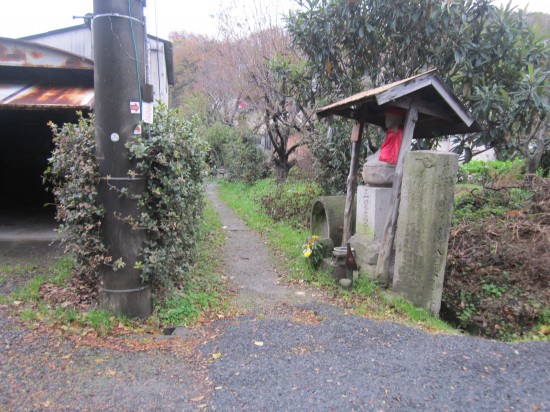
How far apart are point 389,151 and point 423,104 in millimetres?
802

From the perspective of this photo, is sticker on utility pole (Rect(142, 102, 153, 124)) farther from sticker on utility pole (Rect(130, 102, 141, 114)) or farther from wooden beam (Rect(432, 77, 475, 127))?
wooden beam (Rect(432, 77, 475, 127))

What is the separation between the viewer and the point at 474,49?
6.55 meters

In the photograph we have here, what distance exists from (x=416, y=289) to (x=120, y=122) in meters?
3.98

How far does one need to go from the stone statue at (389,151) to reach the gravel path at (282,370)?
7.62ft

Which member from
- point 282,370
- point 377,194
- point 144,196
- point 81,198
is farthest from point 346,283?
point 81,198

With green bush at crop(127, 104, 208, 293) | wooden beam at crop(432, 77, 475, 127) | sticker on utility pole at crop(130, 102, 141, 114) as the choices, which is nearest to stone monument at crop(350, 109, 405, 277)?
wooden beam at crop(432, 77, 475, 127)

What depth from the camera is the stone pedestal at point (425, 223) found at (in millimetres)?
4742

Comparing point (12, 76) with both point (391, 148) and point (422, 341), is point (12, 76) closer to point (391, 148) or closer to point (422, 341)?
point (391, 148)

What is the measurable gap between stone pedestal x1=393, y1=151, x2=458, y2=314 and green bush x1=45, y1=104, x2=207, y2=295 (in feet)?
9.16

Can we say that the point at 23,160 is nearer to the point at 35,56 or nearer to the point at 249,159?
the point at 35,56

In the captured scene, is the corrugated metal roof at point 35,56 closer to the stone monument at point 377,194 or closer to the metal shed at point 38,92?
the metal shed at point 38,92

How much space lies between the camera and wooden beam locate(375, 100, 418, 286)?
17.4 feet

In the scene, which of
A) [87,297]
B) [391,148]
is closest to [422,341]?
[391,148]

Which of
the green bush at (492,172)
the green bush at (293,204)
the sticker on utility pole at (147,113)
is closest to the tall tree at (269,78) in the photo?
the green bush at (293,204)
